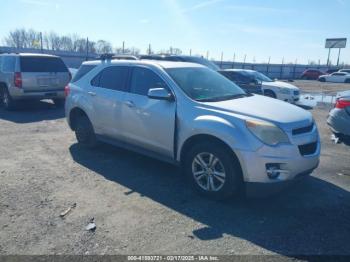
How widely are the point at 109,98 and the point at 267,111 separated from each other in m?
2.77

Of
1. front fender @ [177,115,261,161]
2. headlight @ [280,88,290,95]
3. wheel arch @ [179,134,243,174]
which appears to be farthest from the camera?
headlight @ [280,88,290,95]

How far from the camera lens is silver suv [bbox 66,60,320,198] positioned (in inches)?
157

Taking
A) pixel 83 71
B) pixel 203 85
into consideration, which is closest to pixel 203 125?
pixel 203 85

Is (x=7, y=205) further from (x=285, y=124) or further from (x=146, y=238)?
(x=285, y=124)

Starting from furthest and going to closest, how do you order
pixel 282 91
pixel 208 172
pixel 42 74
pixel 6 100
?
pixel 282 91
pixel 6 100
pixel 42 74
pixel 208 172

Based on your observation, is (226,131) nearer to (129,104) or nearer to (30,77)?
(129,104)

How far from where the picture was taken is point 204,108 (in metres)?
4.43

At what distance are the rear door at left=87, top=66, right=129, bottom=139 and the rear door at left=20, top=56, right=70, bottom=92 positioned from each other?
532 centimetres

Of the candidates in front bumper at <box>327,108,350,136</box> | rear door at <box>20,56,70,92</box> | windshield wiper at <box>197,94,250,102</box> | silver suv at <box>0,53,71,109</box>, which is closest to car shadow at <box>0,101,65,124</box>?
silver suv at <box>0,53,71,109</box>

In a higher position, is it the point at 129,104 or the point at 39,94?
the point at 129,104

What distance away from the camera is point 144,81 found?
5.27m

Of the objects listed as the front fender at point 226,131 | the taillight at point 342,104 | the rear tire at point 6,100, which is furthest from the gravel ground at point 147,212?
the rear tire at point 6,100

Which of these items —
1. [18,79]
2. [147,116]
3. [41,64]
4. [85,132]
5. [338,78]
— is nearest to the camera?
[147,116]

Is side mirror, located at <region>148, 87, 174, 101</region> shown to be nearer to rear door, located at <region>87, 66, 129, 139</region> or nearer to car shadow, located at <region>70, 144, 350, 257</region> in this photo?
rear door, located at <region>87, 66, 129, 139</region>
